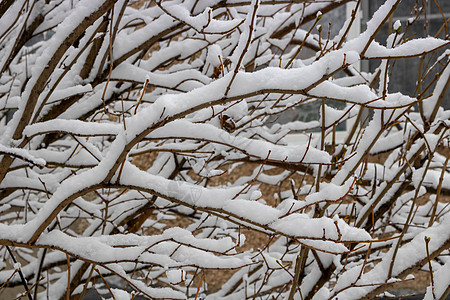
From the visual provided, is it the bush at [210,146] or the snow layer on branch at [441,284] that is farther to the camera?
the snow layer on branch at [441,284]

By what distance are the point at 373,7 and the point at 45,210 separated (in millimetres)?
5313

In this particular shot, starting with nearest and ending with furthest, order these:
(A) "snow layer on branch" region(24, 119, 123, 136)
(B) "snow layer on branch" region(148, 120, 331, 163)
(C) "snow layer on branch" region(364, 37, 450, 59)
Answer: (C) "snow layer on branch" region(364, 37, 450, 59) → (B) "snow layer on branch" region(148, 120, 331, 163) → (A) "snow layer on branch" region(24, 119, 123, 136)

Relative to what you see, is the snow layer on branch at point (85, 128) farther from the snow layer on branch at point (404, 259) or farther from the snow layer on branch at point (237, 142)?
the snow layer on branch at point (404, 259)

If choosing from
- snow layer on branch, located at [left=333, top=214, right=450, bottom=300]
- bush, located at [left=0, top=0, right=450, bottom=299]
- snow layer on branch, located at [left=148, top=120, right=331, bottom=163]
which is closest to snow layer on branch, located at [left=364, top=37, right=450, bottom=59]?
bush, located at [left=0, top=0, right=450, bottom=299]

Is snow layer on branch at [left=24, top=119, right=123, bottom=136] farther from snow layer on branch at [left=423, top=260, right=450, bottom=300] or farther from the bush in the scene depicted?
snow layer on branch at [left=423, top=260, right=450, bottom=300]

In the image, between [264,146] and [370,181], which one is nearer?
[264,146]

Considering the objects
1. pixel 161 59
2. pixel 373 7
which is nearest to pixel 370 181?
pixel 161 59

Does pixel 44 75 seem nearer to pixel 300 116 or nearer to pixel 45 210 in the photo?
pixel 45 210

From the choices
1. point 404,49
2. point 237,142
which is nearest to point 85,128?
point 237,142

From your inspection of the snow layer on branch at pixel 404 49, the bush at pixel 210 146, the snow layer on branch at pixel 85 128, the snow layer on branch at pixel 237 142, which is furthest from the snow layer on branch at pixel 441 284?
the snow layer on branch at pixel 85 128

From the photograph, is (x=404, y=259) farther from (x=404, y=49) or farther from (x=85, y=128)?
(x=85, y=128)

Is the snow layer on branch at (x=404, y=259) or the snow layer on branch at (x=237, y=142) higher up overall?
the snow layer on branch at (x=237, y=142)

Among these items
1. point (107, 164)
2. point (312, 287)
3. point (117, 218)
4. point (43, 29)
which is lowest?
point (312, 287)

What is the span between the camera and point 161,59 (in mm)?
2363
